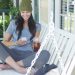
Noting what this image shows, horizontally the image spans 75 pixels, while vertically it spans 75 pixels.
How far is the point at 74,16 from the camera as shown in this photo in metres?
4.51

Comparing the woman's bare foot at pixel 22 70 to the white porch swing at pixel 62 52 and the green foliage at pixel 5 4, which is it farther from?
the green foliage at pixel 5 4

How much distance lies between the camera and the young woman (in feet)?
10.9

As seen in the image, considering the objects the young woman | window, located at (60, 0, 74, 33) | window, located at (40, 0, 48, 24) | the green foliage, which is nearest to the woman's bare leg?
the young woman

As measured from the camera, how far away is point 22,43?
3607 millimetres

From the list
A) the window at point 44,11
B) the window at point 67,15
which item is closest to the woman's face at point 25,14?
the window at point 67,15

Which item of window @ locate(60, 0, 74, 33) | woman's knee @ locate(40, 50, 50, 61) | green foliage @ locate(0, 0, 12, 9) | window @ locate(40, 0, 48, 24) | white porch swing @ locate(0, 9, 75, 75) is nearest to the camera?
white porch swing @ locate(0, 9, 75, 75)

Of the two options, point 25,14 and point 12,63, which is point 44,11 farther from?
point 12,63

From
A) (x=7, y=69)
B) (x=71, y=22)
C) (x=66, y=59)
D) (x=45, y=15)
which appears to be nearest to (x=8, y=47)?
(x=7, y=69)

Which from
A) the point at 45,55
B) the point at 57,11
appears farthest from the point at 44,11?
the point at 45,55

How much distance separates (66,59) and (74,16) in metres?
1.59

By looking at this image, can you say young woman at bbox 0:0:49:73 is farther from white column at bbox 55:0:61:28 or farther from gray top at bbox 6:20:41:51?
white column at bbox 55:0:61:28

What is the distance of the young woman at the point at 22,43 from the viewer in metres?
3.33

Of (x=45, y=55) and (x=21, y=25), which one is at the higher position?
(x=21, y=25)

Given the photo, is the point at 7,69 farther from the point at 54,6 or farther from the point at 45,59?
the point at 54,6
